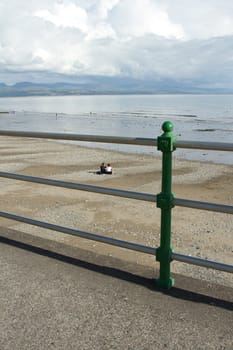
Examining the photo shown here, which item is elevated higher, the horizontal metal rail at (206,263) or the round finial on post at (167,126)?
the round finial on post at (167,126)

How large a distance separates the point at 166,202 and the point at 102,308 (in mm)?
918

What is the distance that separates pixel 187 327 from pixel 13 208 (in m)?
6.82

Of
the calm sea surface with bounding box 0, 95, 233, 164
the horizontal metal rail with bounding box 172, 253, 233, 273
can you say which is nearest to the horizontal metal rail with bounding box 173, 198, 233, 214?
the horizontal metal rail with bounding box 172, 253, 233, 273

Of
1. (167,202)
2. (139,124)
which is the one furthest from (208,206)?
(139,124)

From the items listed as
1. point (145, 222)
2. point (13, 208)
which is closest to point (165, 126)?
point (145, 222)

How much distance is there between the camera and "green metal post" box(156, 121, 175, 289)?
344 cm

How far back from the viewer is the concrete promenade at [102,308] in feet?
9.43

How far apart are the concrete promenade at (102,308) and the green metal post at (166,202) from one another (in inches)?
5.1

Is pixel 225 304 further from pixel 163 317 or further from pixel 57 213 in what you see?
pixel 57 213

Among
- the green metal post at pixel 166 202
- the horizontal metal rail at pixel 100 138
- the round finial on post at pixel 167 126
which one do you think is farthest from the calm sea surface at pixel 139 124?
the round finial on post at pixel 167 126

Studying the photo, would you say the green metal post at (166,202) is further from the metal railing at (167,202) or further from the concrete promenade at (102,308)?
the concrete promenade at (102,308)

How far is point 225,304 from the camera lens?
3357 millimetres

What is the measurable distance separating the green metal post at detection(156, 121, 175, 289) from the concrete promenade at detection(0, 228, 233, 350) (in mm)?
131

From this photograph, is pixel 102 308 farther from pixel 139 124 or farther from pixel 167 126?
pixel 139 124
